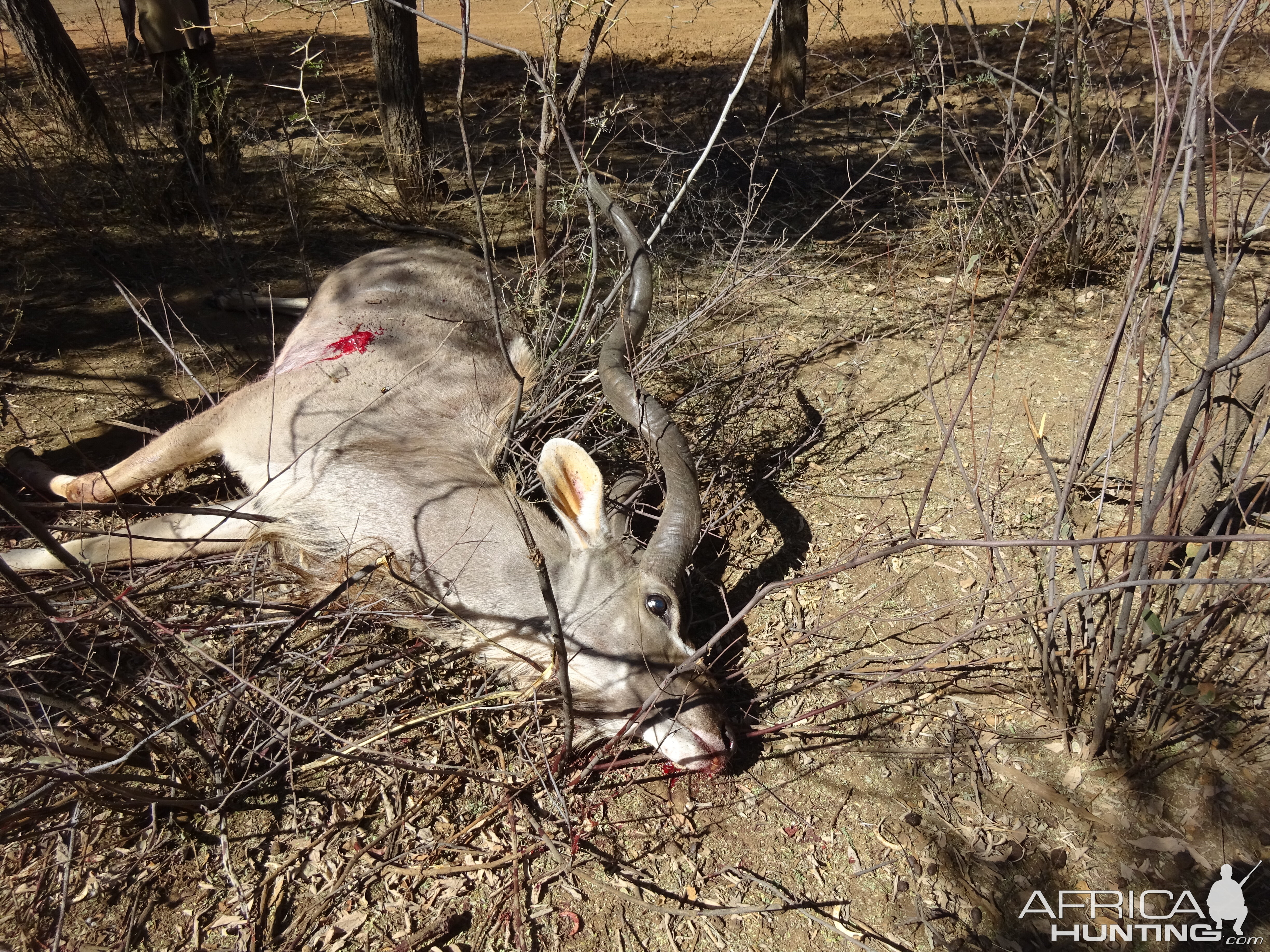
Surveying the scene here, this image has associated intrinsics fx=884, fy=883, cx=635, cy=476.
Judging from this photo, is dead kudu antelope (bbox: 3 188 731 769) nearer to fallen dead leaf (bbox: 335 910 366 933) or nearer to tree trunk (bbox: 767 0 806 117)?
fallen dead leaf (bbox: 335 910 366 933)

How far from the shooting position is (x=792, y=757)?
3.28 meters

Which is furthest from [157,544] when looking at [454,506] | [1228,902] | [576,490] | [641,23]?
[641,23]

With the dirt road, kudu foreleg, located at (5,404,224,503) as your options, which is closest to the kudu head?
kudu foreleg, located at (5,404,224,503)

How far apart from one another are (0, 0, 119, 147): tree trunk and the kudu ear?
4.67 m

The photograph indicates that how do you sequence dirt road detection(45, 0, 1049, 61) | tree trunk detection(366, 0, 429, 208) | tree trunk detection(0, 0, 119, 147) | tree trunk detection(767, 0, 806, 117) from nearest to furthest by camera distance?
tree trunk detection(0, 0, 119, 147) < tree trunk detection(366, 0, 429, 208) < tree trunk detection(767, 0, 806, 117) < dirt road detection(45, 0, 1049, 61)

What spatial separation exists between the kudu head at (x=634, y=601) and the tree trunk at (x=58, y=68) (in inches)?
180

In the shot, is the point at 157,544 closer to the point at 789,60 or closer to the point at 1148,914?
the point at 1148,914

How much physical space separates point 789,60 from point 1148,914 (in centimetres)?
771

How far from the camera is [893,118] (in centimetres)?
841

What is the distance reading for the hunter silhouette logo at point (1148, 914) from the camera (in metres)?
2.69

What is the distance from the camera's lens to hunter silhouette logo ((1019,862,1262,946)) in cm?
269

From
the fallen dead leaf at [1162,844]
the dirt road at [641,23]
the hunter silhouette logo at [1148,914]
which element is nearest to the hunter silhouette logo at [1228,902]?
the hunter silhouette logo at [1148,914]

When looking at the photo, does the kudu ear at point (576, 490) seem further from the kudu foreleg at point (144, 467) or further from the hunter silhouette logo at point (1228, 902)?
the hunter silhouette logo at point (1228, 902)

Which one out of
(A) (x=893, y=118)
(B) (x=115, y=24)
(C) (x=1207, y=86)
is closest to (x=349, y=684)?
(C) (x=1207, y=86)
